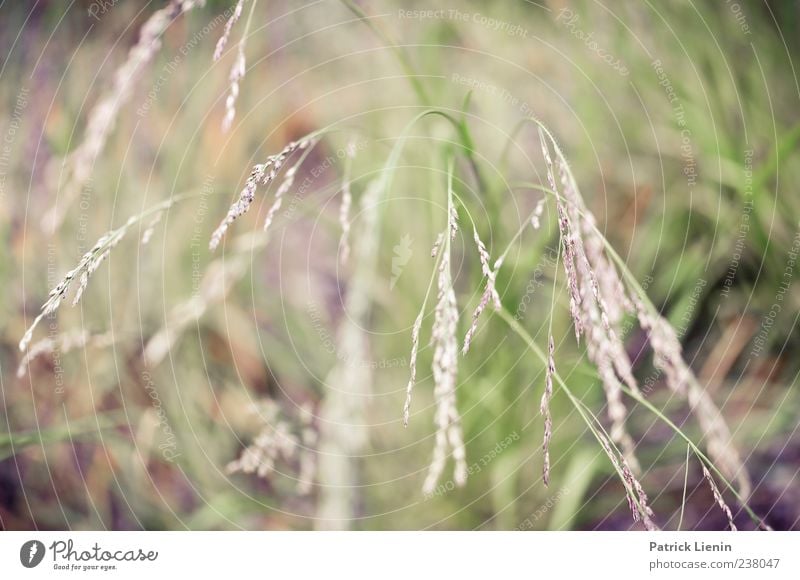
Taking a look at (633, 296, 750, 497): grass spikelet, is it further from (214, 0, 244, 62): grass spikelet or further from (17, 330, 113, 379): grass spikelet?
(17, 330, 113, 379): grass spikelet

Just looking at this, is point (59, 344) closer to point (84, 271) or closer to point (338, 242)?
point (84, 271)

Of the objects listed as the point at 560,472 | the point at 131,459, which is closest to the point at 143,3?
the point at 131,459

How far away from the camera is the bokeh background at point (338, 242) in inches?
25.9

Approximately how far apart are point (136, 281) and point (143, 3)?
1.01ft

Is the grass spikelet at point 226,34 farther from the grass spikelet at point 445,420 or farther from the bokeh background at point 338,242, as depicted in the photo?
the grass spikelet at point 445,420

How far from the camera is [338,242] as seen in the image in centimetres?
67

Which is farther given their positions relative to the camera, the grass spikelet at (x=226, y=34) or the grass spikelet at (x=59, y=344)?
the grass spikelet at (x=59, y=344)

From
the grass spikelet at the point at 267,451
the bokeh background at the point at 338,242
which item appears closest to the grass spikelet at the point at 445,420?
the bokeh background at the point at 338,242

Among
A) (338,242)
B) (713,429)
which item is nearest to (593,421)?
(713,429)

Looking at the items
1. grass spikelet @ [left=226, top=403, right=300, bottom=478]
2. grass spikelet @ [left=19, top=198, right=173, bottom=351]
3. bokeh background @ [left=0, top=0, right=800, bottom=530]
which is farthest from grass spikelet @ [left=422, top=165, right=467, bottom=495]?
grass spikelet @ [left=19, top=198, right=173, bottom=351]

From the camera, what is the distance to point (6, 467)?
2.20 ft

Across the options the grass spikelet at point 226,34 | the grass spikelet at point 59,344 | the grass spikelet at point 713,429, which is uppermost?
the grass spikelet at point 226,34

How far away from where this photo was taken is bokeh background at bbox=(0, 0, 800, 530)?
2.16 feet

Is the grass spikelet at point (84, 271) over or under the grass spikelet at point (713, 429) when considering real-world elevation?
over
